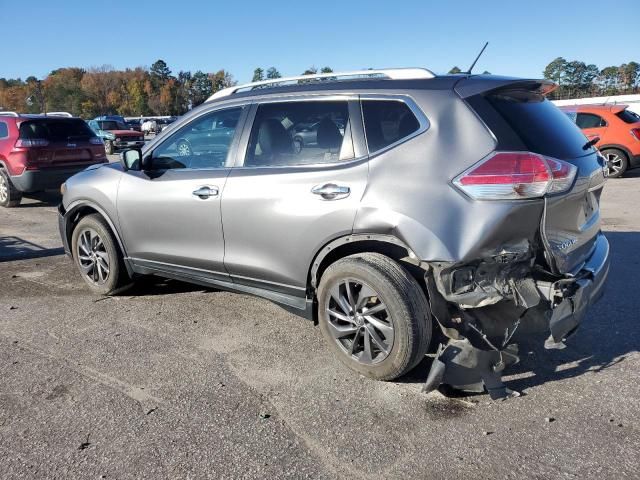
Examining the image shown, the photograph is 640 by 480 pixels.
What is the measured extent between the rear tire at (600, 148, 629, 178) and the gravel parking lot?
9.91 m

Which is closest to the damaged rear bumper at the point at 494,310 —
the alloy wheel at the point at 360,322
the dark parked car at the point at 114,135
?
the alloy wheel at the point at 360,322

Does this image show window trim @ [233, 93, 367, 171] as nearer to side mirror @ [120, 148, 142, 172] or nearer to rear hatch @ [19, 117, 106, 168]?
side mirror @ [120, 148, 142, 172]

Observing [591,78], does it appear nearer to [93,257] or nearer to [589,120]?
[589,120]

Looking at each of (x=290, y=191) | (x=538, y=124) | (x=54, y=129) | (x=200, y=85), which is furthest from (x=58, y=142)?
(x=200, y=85)

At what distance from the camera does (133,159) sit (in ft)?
15.0

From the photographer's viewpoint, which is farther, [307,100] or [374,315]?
[307,100]

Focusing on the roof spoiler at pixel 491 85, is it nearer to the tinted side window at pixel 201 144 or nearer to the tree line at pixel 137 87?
the tinted side window at pixel 201 144

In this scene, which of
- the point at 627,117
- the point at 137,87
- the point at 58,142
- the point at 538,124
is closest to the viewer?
the point at 538,124

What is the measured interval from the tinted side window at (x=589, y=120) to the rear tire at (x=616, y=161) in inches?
26.5

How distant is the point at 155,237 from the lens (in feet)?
15.0

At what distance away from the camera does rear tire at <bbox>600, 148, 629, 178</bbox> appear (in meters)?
13.1

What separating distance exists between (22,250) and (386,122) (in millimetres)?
5836

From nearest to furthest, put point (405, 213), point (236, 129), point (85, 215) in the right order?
1. point (405, 213)
2. point (236, 129)
3. point (85, 215)

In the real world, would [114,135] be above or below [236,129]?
below
